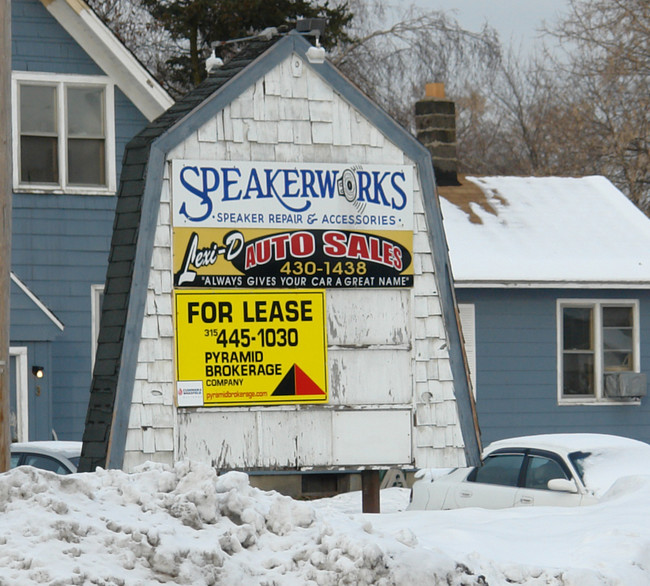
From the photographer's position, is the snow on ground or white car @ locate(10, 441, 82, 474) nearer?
the snow on ground

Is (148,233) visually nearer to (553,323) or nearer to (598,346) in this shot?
(553,323)

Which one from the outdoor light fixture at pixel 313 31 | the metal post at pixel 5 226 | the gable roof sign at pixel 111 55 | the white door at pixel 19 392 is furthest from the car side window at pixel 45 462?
the gable roof sign at pixel 111 55

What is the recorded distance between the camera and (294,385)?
10.1 meters

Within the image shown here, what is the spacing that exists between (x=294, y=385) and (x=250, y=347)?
0.46m

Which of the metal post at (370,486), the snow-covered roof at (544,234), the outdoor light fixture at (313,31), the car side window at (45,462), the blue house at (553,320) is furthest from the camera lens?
the blue house at (553,320)

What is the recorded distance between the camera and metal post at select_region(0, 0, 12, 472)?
8.32m

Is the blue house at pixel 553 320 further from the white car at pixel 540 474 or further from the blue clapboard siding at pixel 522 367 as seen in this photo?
the white car at pixel 540 474

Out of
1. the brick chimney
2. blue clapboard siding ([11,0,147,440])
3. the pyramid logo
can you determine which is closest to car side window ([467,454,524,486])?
the pyramid logo

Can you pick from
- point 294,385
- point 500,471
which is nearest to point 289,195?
point 294,385

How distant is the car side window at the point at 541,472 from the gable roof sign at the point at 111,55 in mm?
7334

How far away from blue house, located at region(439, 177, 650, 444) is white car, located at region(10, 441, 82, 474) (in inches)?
294

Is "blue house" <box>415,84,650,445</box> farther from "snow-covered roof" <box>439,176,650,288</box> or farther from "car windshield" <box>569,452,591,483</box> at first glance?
"car windshield" <box>569,452,591,483</box>

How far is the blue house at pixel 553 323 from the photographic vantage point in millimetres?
A: 19750

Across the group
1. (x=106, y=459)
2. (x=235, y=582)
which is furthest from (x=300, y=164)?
(x=235, y=582)
